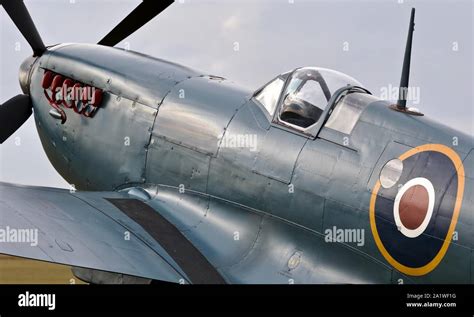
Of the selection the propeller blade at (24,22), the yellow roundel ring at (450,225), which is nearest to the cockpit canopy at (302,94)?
the yellow roundel ring at (450,225)

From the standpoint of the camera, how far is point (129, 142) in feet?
27.3

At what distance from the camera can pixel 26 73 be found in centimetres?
995

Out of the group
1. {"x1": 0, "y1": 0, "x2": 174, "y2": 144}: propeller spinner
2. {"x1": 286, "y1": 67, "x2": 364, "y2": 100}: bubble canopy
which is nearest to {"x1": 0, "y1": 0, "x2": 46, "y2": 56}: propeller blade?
{"x1": 0, "y1": 0, "x2": 174, "y2": 144}: propeller spinner

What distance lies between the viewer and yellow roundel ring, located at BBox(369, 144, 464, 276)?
5312mm

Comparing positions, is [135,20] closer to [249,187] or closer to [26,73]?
[26,73]

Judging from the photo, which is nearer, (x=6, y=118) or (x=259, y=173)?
(x=259, y=173)

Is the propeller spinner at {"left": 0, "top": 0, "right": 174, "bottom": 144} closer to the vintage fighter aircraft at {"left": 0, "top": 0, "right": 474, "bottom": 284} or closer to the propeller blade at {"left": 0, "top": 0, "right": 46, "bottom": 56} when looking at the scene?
the propeller blade at {"left": 0, "top": 0, "right": 46, "bottom": 56}

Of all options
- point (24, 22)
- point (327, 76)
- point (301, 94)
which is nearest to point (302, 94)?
point (301, 94)

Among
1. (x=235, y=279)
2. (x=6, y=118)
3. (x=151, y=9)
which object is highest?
(x=151, y=9)

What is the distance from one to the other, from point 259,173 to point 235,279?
42.7 inches

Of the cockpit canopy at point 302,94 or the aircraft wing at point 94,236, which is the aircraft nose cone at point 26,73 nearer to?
the aircraft wing at point 94,236

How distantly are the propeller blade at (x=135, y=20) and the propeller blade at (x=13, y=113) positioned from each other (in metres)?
2.18
